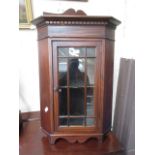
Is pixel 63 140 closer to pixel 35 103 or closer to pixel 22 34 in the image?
pixel 35 103

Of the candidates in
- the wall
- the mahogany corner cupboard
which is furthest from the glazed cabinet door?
the wall

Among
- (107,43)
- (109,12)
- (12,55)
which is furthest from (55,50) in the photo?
(109,12)

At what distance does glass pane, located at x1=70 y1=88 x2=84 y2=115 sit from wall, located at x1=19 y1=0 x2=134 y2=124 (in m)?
0.48

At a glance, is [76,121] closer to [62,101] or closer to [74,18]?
[62,101]

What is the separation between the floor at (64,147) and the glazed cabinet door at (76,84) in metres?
0.10

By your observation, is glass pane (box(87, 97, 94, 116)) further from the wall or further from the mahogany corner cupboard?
the wall

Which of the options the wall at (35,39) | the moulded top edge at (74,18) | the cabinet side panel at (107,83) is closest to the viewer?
the moulded top edge at (74,18)

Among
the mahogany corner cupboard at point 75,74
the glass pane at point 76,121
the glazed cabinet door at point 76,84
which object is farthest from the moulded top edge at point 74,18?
the glass pane at point 76,121

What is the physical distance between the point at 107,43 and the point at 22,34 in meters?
0.68

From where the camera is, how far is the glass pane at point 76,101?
3.34 ft

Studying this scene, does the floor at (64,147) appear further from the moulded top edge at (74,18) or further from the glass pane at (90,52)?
the moulded top edge at (74,18)

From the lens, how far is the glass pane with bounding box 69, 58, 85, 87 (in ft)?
3.25

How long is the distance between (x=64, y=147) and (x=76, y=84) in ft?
1.26

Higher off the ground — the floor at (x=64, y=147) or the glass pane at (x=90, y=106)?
the glass pane at (x=90, y=106)
